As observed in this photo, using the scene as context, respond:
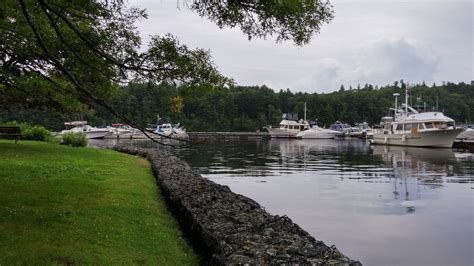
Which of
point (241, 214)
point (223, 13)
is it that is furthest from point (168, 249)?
point (223, 13)

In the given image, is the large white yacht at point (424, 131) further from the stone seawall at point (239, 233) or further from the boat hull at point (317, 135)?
the stone seawall at point (239, 233)

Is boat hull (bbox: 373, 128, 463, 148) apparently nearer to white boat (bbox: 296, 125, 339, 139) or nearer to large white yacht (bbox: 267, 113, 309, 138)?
white boat (bbox: 296, 125, 339, 139)

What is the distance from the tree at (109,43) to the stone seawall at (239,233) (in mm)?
2693

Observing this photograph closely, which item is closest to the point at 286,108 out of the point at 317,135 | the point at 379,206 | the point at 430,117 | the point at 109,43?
the point at 317,135

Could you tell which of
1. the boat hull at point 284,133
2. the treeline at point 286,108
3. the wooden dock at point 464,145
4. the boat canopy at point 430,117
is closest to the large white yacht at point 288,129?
the boat hull at point 284,133

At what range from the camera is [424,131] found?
185 ft

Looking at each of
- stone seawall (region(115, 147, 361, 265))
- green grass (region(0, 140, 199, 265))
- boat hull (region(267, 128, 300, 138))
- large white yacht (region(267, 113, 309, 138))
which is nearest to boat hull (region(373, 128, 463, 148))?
boat hull (region(267, 128, 300, 138))

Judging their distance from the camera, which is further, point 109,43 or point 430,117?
point 430,117

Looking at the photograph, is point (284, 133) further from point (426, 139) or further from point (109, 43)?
point (109, 43)

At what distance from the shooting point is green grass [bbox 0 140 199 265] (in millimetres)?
7633

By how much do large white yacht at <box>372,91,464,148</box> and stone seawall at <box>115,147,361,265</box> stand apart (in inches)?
1884

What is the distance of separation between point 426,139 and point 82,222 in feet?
177

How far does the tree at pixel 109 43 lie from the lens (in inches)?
330

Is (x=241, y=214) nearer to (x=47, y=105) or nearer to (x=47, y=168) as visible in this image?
(x=47, y=168)
